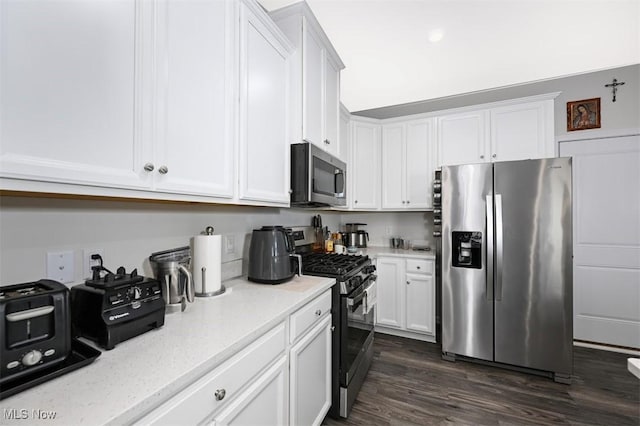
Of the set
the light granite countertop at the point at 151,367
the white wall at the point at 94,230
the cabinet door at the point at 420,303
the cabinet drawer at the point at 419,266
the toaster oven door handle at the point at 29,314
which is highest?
the white wall at the point at 94,230

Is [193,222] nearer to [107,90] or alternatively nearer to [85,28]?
[107,90]

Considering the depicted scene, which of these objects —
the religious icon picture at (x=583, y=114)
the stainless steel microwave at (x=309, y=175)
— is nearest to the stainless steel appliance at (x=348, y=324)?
the stainless steel microwave at (x=309, y=175)

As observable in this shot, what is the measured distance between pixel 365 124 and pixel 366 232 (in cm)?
138

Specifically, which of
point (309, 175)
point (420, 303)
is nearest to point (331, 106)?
point (309, 175)

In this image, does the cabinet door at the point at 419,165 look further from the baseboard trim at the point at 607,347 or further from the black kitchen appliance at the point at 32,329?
the black kitchen appliance at the point at 32,329

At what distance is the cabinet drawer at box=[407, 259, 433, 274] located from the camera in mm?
2826

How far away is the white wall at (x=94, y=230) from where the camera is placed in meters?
0.84

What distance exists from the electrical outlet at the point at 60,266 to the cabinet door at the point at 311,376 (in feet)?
3.03

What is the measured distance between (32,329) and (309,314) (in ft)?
3.39

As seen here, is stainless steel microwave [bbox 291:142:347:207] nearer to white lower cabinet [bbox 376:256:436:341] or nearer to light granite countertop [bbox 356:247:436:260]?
light granite countertop [bbox 356:247:436:260]

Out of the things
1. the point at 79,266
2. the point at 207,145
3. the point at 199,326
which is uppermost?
the point at 207,145

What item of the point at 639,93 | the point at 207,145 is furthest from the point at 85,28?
the point at 639,93

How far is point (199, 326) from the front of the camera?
0.99 metres

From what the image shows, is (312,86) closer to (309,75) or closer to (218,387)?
(309,75)
